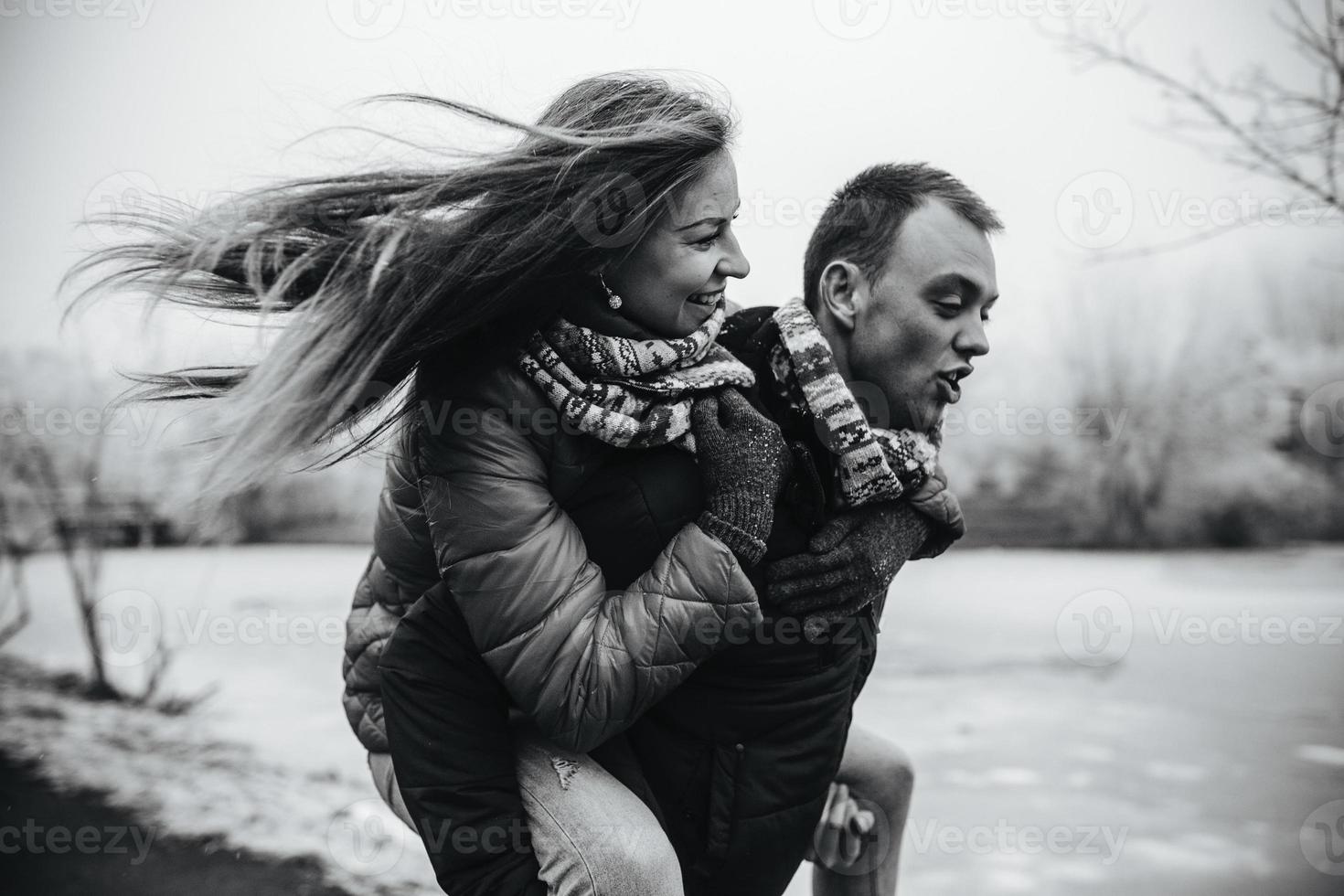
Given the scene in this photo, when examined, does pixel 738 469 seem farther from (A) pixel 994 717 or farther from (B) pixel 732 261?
(A) pixel 994 717

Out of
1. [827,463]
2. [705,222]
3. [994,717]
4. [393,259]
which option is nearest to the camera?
[393,259]

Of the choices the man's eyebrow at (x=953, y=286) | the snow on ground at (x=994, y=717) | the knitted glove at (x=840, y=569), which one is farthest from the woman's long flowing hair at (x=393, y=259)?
the snow on ground at (x=994, y=717)

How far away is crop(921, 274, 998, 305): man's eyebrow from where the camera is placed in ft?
5.18

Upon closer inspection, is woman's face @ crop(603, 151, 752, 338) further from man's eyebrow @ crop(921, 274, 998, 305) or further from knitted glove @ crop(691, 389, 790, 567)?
man's eyebrow @ crop(921, 274, 998, 305)

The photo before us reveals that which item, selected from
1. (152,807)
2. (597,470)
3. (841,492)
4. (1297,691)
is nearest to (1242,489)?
(1297,691)

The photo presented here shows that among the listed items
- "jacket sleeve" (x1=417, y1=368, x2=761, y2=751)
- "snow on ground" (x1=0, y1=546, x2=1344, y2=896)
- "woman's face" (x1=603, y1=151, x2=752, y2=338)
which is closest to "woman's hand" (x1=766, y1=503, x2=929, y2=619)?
"jacket sleeve" (x1=417, y1=368, x2=761, y2=751)

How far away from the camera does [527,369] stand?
1422 millimetres

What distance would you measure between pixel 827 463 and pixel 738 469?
0.21 metres

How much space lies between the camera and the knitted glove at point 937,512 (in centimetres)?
158

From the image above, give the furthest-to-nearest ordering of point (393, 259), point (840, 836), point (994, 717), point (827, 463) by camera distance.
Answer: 1. point (994, 717)
2. point (840, 836)
3. point (827, 463)
4. point (393, 259)

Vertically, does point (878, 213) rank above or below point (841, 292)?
above

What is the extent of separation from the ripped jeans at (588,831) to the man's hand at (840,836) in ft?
1.64

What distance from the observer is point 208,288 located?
1.41 m

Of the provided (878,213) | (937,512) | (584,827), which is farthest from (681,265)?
(584,827)
